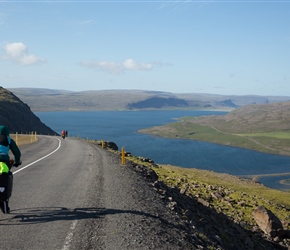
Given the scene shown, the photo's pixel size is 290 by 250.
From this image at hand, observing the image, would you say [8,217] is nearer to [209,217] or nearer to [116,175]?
[116,175]

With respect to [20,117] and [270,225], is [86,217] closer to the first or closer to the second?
[270,225]

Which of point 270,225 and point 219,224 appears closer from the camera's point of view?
point 219,224

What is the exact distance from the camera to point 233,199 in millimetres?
28531

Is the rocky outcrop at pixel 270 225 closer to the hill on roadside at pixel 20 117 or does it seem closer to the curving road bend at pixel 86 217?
the curving road bend at pixel 86 217

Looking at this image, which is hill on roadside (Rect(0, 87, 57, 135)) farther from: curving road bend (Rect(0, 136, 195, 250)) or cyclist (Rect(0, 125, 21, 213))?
cyclist (Rect(0, 125, 21, 213))

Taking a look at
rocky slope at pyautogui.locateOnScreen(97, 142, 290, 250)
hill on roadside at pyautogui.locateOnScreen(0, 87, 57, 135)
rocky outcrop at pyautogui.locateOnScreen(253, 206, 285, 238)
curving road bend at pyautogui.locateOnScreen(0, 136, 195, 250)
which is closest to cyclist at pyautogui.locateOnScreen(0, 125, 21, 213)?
curving road bend at pyautogui.locateOnScreen(0, 136, 195, 250)

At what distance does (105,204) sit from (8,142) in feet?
13.2

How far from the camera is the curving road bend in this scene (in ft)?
25.5

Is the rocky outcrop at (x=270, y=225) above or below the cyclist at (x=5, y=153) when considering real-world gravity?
below

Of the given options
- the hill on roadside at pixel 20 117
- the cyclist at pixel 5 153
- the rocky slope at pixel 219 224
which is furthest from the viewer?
the hill on roadside at pixel 20 117

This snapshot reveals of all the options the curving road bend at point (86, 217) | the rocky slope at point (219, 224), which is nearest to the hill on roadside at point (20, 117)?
the rocky slope at point (219, 224)

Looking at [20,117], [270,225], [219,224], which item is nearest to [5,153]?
[219,224]

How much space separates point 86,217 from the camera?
9508mm

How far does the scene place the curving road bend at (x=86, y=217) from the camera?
7758 millimetres
